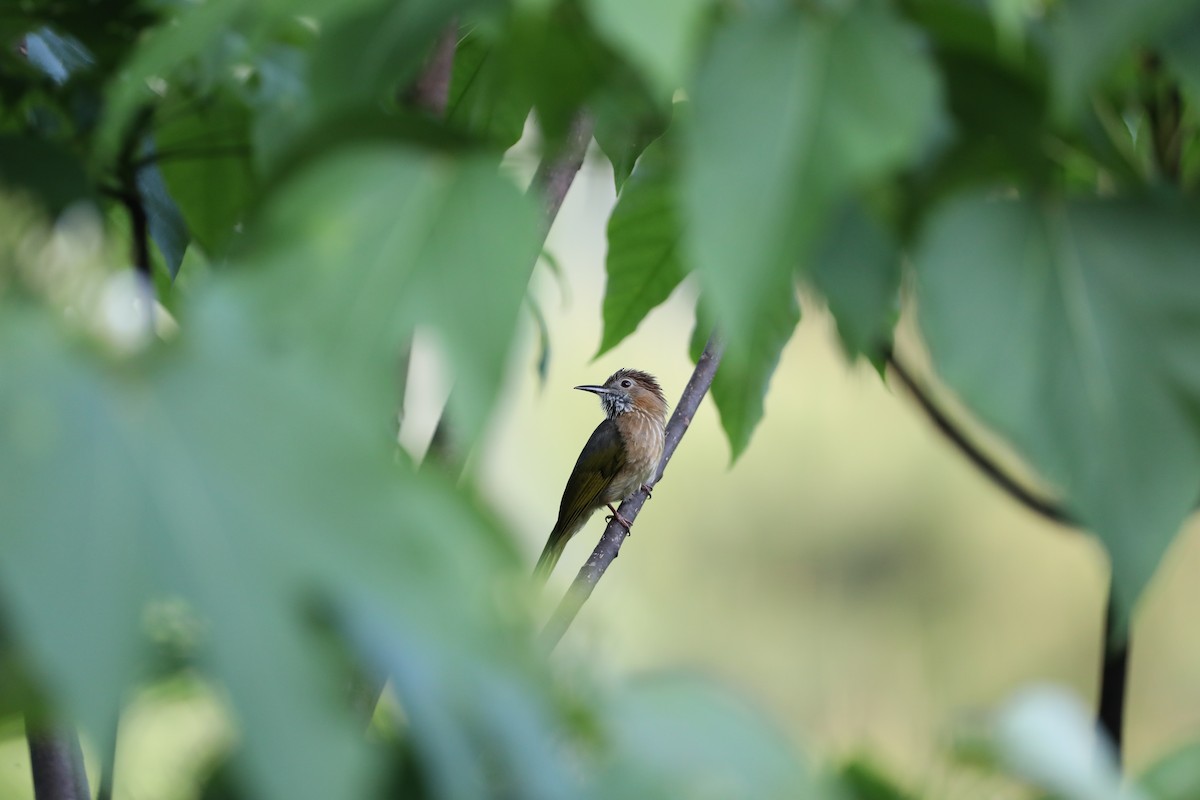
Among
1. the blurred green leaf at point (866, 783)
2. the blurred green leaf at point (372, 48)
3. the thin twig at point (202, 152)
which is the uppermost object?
the blurred green leaf at point (372, 48)

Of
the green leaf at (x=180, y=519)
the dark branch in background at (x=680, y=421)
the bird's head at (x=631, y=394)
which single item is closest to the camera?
the green leaf at (x=180, y=519)

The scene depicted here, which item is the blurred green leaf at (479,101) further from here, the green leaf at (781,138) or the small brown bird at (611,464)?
the small brown bird at (611,464)

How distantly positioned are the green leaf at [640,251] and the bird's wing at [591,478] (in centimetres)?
370

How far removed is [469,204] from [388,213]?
0.04 m

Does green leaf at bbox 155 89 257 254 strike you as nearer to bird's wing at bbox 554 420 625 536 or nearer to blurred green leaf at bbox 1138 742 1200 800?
blurred green leaf at bbox 1138 742 1200 800

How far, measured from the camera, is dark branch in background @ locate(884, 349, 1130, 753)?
100 cm

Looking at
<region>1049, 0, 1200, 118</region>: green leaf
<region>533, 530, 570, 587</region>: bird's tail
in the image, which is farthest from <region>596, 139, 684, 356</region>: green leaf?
<region>533, 530, 570, 587</region>: bird's tail

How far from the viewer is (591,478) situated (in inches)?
198

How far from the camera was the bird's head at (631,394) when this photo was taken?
538 cm

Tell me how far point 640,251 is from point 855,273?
556 millimetres

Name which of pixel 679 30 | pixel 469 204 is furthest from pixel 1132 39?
pixel 469 204

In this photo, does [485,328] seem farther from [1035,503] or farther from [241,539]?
[1035,503]

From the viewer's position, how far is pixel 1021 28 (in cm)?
65

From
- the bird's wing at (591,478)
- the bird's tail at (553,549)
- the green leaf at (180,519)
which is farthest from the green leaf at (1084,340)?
the bird's wing at (591,478)
